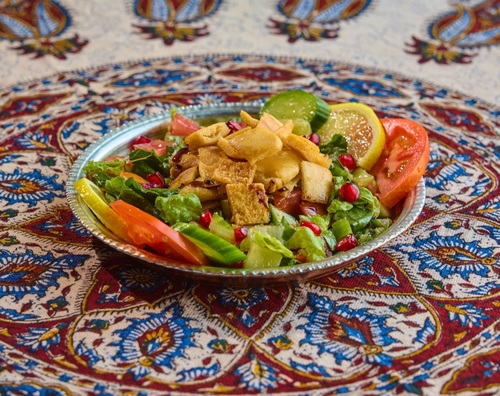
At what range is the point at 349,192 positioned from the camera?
2.23 meters

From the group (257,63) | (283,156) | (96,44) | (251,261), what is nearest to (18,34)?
(96,44)

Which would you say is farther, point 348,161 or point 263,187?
point 348,161

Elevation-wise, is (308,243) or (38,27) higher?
(308,243)

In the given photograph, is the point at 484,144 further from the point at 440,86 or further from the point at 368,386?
the point at 368,386

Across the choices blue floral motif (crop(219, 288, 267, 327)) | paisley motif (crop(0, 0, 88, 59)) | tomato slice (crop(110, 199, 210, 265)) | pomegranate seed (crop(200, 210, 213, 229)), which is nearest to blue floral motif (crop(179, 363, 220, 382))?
blue floral motif (crop(219, 288, 267, 327))

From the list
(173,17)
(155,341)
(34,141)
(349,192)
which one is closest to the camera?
(155,341)

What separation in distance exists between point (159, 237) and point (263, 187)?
1.07ft

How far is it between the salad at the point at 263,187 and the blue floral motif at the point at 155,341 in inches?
6.5

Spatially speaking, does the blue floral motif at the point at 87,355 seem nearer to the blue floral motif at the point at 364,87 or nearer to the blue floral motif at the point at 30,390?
the blue floral motif at the point at 30,390

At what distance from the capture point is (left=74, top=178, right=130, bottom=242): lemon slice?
212 cm

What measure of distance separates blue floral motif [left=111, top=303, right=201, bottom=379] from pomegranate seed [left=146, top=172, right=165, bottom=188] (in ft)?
1.43

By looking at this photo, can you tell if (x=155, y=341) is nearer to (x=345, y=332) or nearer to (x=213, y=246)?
(x=213, y=246)

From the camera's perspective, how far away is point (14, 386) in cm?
177

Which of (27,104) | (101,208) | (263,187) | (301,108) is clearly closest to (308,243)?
(263,187)
